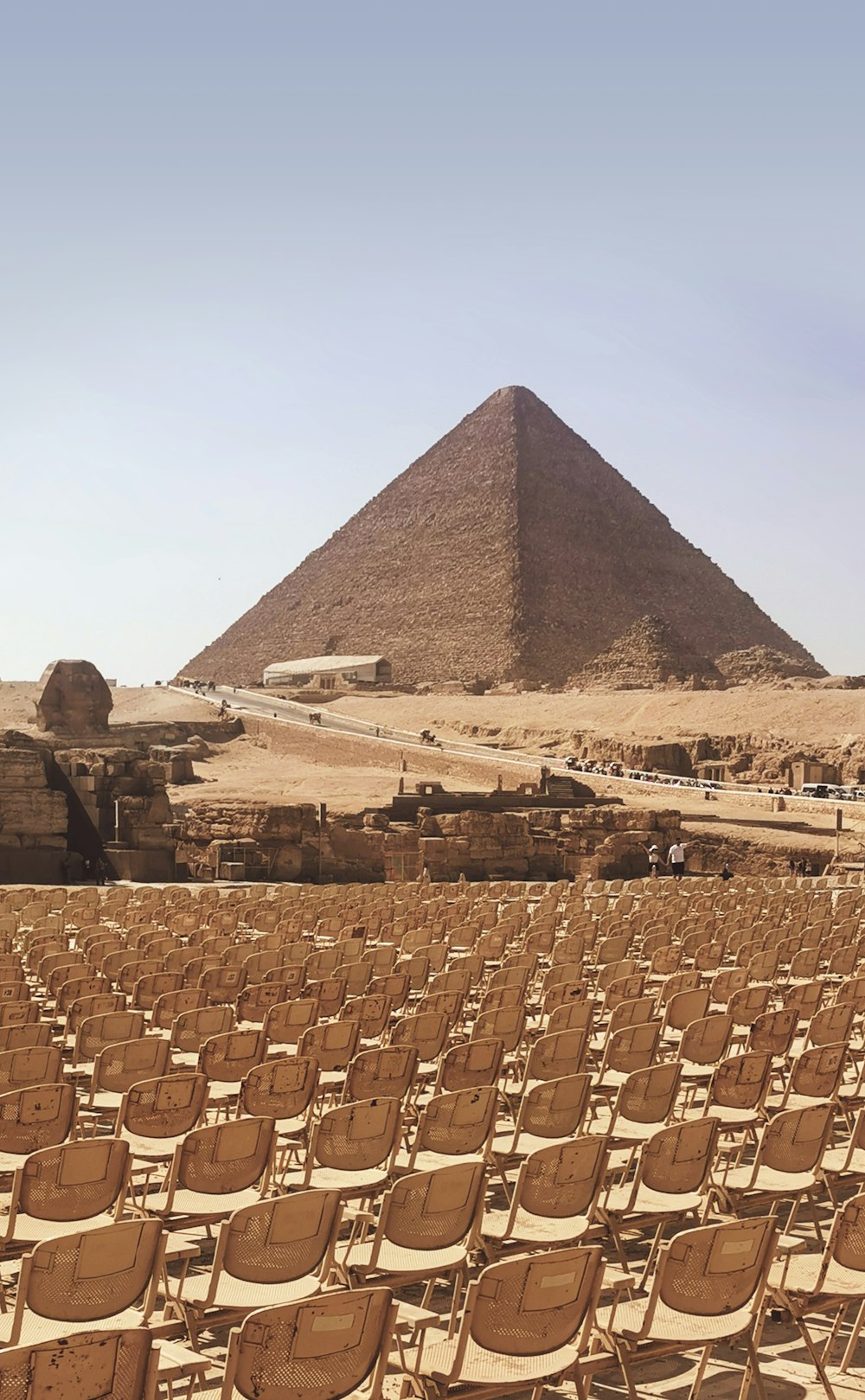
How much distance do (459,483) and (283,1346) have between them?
194057mm

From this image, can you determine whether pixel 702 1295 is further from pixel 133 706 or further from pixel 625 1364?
pixel 133 706

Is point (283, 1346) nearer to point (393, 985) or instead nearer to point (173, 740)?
point (393, 985)

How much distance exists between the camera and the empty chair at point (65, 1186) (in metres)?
4.30

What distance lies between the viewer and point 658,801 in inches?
1457

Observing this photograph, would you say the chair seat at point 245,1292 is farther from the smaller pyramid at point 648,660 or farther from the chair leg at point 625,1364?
the smaller pyramid at point 648,660

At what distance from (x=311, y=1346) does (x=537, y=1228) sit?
1.69 meters

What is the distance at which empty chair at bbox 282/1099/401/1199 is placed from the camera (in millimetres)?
5023

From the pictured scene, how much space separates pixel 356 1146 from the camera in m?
5.08

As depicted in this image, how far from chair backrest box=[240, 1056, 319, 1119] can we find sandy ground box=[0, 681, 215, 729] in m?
52.6

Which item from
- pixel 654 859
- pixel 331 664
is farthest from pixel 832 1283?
pixel 331 664

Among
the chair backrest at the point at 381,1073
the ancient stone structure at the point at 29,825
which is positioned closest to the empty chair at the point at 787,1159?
the chair backrest at the point at 381,1073

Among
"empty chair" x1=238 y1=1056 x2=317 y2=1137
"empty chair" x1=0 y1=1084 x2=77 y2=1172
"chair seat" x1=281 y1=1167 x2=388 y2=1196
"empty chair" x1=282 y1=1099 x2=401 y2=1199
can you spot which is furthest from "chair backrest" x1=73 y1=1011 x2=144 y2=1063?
"empty chair" x1=282 y1=1099 x2=401 y2=1199

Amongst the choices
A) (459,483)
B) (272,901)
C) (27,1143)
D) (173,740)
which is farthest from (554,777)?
(459,483)

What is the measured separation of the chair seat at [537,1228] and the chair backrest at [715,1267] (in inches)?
30.0
